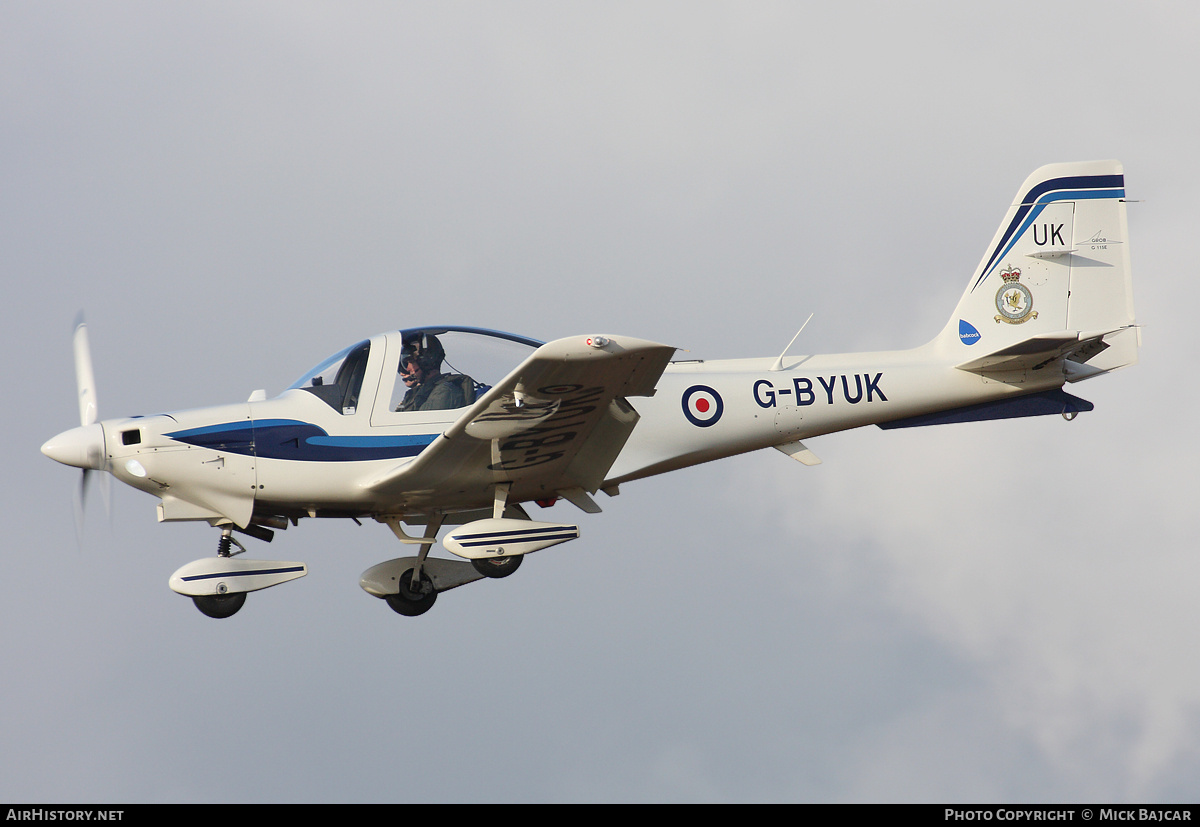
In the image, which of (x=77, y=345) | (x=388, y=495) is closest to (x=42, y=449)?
(x=77, y=345)

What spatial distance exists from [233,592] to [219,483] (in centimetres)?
90

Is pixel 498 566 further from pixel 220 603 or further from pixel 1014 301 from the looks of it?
pixel 1014 301

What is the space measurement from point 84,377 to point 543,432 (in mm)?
4124

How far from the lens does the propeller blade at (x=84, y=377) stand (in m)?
10.9

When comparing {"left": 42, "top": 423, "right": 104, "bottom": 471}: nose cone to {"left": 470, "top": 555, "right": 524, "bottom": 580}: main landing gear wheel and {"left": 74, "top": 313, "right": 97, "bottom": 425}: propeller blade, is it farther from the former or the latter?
{"left": 470, "top": 555, "right": 524, "bottom": 580}: main landing gear wheel

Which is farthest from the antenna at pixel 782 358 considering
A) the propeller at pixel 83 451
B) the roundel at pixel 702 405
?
the propeller at pixel 83 451

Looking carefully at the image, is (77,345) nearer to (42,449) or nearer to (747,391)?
(42,449)

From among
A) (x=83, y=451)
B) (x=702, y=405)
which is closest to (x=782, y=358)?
(x=702, y=405)

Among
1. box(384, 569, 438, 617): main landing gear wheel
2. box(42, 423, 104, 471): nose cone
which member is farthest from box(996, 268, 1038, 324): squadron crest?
box(42, 423, 104, 471): nose cone

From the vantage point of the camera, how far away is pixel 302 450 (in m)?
10.7

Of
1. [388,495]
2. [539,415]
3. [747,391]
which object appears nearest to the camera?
[539,415]

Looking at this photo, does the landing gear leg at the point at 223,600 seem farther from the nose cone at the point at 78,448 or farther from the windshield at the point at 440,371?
the windshield at the point at 440,371

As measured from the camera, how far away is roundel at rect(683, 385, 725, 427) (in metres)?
11.7

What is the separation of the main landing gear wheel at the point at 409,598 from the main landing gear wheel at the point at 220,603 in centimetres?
175
